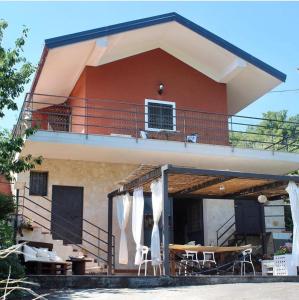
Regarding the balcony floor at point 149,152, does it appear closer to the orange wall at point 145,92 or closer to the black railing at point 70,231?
the orange wall at point 145,92

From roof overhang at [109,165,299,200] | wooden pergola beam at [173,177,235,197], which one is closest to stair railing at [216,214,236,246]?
roof overhang at [109,165,299,200]

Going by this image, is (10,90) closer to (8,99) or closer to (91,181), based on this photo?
(8,99)

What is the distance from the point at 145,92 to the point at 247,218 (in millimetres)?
5590

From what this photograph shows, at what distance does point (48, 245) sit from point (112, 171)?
3.82 meters

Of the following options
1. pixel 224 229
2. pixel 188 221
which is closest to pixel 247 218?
pixel 224 229

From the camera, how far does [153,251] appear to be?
11023 mm

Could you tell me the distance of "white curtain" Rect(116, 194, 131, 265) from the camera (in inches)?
512

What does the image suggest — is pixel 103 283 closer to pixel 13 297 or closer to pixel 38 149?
pixel 13 297

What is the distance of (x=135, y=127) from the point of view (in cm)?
1675

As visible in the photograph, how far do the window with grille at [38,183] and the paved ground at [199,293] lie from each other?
6940 mm

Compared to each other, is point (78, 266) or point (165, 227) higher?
point (165, 227)

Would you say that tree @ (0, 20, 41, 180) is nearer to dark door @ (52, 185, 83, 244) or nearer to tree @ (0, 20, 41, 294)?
tree @ (0, 20, 41, 294)

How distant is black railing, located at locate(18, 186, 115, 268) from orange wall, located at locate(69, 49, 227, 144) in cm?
283

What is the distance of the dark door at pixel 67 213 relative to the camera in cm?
1545
